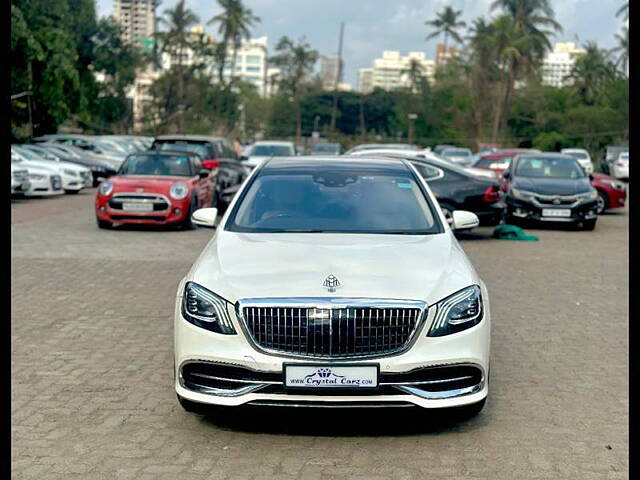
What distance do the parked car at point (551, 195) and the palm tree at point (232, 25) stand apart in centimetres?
6849

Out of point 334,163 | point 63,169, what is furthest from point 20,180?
point 334,163

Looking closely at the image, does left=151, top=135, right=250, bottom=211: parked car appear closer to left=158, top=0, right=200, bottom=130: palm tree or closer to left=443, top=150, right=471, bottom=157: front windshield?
left=443, top=150, right=471, bottom=157: front windshield

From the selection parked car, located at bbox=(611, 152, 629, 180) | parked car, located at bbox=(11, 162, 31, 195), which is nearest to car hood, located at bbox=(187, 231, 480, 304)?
parked car, located at bbox=(11, 162, 31, 195)

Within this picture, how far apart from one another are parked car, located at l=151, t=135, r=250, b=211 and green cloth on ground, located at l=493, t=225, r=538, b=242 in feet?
22.7

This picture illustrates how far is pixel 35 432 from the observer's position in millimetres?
5500

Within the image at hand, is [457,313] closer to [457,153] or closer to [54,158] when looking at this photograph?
[54,158]

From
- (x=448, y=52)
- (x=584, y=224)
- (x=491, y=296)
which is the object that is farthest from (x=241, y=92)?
(x=491, y=296)

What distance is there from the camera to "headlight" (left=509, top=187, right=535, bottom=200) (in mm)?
18797

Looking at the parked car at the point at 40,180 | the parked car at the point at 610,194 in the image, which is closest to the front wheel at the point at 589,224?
the parked car at the point at 610,194

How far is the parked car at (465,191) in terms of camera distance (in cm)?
1655

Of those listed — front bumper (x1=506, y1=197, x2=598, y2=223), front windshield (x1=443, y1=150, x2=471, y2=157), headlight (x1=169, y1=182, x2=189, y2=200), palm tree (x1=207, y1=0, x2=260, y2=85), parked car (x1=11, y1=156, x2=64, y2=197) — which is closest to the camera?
headlight (x1=169, y1=182, x2=189, y2=200)

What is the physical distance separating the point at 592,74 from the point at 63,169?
224 ft

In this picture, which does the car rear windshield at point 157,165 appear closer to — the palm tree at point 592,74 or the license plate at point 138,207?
the license plate at point 138,207

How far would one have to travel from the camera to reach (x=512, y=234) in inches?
679
